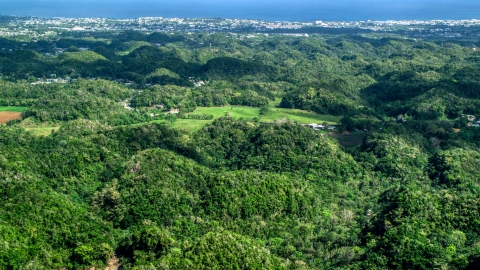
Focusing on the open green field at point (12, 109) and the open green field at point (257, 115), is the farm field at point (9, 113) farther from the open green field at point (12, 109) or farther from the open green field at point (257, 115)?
the open green field at point (257, 115)

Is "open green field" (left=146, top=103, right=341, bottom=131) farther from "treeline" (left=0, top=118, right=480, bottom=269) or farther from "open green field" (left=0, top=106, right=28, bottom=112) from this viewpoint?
"open green field" (left=0, top=106, right=28, bottom=112)

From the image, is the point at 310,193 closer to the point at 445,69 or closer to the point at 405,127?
the point at 405,127

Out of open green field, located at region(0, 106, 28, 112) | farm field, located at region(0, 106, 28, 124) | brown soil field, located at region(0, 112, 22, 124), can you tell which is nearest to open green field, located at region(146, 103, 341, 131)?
brown soil field, located at region(0, 112, 22, 124)

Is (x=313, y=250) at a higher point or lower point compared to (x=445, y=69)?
lower

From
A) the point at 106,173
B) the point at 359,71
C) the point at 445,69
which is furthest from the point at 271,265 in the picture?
the point at 359,71

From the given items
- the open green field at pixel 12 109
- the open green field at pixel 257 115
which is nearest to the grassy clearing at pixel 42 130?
the open green field at pixel 12 109

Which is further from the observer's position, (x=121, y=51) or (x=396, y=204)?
(x=121, y=51)
